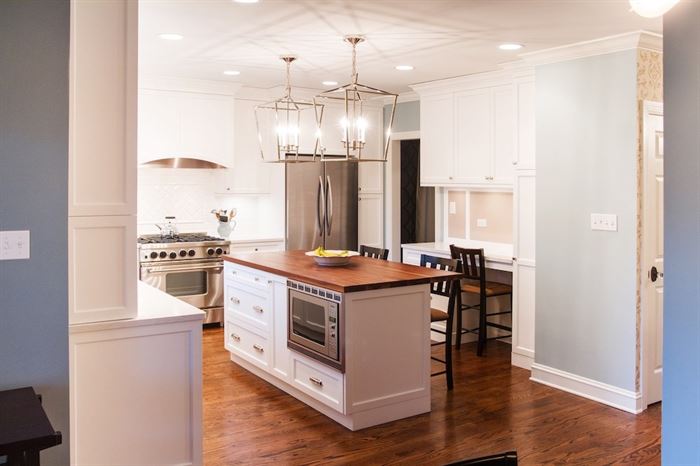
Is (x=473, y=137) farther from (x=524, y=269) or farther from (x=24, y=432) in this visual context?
(x=24, y=432)

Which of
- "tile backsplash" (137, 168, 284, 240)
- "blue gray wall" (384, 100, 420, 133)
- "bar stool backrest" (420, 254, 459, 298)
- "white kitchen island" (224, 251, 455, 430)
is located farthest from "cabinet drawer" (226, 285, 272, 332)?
"blue gray wall" (384, 100, 420, 133)

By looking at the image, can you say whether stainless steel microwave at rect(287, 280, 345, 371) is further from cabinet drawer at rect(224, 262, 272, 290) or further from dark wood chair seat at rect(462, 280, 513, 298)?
dark wood chair seat at rect(462, 280, 513, 298)

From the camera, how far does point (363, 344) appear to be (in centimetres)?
399

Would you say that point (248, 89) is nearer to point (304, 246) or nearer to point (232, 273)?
point (304, 246)

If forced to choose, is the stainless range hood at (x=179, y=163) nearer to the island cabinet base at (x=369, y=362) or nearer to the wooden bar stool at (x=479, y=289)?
the island cabinet base at (x=369, y=362)

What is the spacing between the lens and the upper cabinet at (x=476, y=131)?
5398 millimetres

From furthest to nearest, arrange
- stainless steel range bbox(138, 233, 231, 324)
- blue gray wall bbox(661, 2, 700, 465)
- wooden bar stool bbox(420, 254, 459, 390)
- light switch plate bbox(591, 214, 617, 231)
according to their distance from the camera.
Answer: stainless steel range bbox(138, 233, 231, 324), wooden bar stool bbox(420, 254, 459, 390), light switch plate bbox(591, 214, 617, 231), blue gray wall bbox(661, 2, 700, 465)

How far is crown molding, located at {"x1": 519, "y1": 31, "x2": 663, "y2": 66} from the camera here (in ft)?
14.0

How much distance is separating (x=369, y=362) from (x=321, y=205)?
3.42m

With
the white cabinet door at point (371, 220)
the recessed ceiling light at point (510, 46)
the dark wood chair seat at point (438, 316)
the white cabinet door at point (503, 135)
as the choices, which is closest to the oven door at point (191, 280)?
the white cabinet door at point (371, 220)

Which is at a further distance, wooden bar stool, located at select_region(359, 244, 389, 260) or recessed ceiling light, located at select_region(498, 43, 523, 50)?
wooden bar stool, located at select_region(359, 244, 389, 260)

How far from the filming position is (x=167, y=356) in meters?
3.08

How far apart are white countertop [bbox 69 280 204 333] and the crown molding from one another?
316cm

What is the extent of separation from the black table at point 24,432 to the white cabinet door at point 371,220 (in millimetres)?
5428
